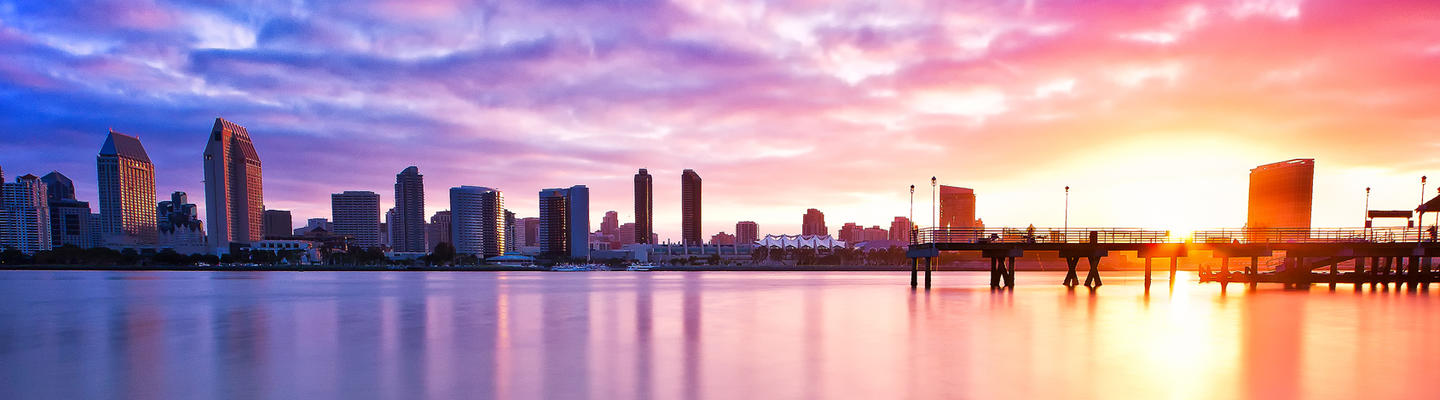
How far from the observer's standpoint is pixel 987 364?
58.7 feet

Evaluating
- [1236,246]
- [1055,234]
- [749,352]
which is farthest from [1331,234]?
[749,352]

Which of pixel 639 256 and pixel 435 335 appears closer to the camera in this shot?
pixel 435 335

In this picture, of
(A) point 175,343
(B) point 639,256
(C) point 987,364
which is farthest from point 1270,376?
(B) point 639,256

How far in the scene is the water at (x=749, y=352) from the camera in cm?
1493

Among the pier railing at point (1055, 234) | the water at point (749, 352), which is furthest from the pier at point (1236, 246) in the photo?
the water at point (749, 352)

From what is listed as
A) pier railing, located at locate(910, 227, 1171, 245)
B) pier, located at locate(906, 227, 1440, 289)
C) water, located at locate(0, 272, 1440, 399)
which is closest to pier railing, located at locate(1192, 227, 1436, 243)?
pier, located at locate(906, 227, 1440, 289)

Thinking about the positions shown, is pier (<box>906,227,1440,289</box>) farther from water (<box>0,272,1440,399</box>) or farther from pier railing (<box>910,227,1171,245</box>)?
water (<box>0,272,1440,399</box>)

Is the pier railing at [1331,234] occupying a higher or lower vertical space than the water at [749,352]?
higher

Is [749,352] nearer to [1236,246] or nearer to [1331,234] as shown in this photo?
[1236,246]

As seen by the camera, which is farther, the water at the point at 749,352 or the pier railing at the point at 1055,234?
the pier railing at the point at 1055,234

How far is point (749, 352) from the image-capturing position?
19656mm

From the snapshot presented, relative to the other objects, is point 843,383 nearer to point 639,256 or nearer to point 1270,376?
point 1270,376

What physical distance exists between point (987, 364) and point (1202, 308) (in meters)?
25.0

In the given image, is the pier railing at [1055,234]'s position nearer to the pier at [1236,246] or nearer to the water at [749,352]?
the pier at [1236,246]
